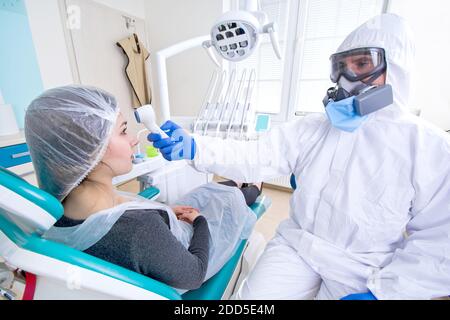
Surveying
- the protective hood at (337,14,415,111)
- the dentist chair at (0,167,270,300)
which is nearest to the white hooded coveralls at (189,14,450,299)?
the protective hood at (337,14,415,111)

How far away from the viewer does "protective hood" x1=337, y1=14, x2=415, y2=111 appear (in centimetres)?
Result: 76

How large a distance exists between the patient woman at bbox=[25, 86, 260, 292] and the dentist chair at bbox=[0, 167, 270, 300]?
94 mm

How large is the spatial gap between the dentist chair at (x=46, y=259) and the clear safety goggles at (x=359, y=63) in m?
0.99

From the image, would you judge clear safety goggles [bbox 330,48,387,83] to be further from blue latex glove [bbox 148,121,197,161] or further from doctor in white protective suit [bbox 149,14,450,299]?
blue latex glove [bbox 148,121,197,161]

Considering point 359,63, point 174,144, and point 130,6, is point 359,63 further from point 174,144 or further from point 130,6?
point 130,6

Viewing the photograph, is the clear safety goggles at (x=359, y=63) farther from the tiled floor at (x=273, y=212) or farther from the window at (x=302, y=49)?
the tiled floor at (x=273, y=212)

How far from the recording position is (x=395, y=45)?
757 mm

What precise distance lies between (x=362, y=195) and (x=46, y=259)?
3.11 feet

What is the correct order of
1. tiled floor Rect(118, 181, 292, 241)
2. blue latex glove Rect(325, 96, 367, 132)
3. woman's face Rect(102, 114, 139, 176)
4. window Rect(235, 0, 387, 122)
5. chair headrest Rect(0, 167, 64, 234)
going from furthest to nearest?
window Rect(235, 0, 387, 122)
tiled floor Rect(118, 181, 292, 241)
blue latex glove Rect(325, 96, 367, 132)
woman's face Rect(102, 114, 139, 176)
chair headrest Rect(0, 167, 64, 234)

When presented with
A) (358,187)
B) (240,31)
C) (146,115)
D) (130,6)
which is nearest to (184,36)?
(130,6)

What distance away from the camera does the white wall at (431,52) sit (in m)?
1.74

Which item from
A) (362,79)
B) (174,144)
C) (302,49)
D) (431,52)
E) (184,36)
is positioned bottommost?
(174,144)

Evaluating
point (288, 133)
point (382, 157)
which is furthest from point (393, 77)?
point (288, 133)

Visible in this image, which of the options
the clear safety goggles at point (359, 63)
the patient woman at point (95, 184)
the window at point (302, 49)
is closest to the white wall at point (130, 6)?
the window at point (302, 49)
